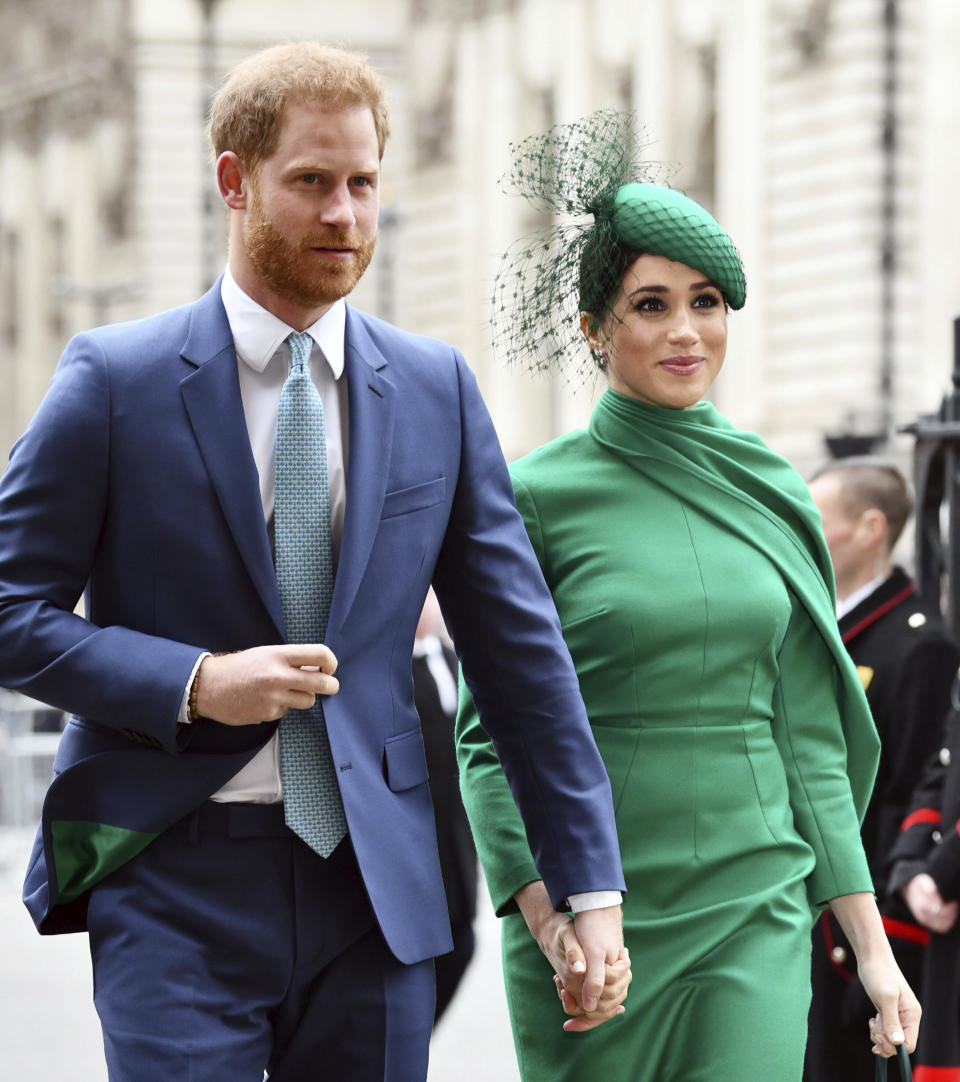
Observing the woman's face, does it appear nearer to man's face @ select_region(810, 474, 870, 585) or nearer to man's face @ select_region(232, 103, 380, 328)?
man's face @ select_region(232, 103, 380, 328)

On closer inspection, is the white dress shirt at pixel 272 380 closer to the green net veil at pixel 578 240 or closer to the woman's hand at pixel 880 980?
the green net veil at pixel 578 240

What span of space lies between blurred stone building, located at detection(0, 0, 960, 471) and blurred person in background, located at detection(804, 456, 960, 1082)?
5.74m

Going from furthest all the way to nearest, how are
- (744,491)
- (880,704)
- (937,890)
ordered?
(880,704) → (937,890) → (744,491)

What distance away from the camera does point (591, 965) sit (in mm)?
3023

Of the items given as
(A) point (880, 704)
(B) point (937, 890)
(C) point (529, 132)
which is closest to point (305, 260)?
(B) point (937, 890)

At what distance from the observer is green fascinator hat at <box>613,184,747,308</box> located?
3.57m

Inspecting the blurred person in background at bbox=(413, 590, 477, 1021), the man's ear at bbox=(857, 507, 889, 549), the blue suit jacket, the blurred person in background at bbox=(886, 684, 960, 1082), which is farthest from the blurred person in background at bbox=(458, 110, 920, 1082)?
the blurred person in background at bbox=(413, 590, 477, 1021)

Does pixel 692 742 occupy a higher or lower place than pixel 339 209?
lower

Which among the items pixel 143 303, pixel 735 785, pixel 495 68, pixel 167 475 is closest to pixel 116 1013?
pixel 167 475

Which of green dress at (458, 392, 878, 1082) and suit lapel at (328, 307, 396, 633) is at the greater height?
suit lapel at (328, 307, 396, 633)

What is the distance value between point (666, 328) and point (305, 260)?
87 centimetres

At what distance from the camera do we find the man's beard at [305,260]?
115 inches

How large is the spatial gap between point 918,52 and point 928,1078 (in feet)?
60.1

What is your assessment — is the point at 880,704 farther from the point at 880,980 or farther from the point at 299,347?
the point at 299,347
